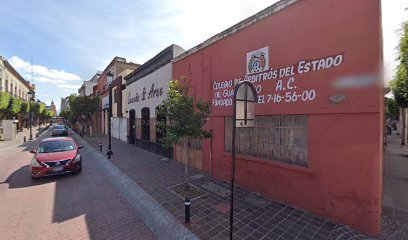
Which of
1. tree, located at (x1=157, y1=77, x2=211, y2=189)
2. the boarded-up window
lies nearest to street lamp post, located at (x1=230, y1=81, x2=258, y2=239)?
the boarded-up window

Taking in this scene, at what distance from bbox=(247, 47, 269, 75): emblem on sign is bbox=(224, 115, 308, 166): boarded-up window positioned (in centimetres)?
161

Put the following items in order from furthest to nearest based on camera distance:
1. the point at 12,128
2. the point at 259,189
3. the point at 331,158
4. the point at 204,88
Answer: the point at 12,128 → the point at 204,88 → the point at 259,189 → the point at 331,158

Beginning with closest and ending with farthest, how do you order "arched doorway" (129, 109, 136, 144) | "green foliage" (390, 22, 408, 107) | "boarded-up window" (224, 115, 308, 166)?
"boarded-up window" (224, 115, 308, 166) < "green foliage" (390, 22, 408, 107) < "arched doorway" (129, 109, 136, 144)

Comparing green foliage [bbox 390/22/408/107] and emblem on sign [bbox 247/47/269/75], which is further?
green foliage [bbox 390/22/408/107]

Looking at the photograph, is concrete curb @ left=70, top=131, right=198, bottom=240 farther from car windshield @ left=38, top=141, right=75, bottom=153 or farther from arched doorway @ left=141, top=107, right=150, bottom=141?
arched doorway @ left=141, top=107, right=150, bottom=141

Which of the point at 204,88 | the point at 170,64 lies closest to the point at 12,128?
the point at 170,64

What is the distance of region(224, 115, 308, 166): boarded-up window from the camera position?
5.30m

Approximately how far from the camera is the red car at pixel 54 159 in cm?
712

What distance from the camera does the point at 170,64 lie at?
11266mm

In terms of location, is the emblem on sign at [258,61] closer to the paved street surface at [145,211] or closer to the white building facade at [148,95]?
the paved street surface at [145,211]

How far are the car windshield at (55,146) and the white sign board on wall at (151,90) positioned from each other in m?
5.21

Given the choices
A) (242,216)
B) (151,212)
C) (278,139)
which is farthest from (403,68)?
(151,212)

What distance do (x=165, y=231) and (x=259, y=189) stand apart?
3350 mm

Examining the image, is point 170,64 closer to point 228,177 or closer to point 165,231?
point 228,177
